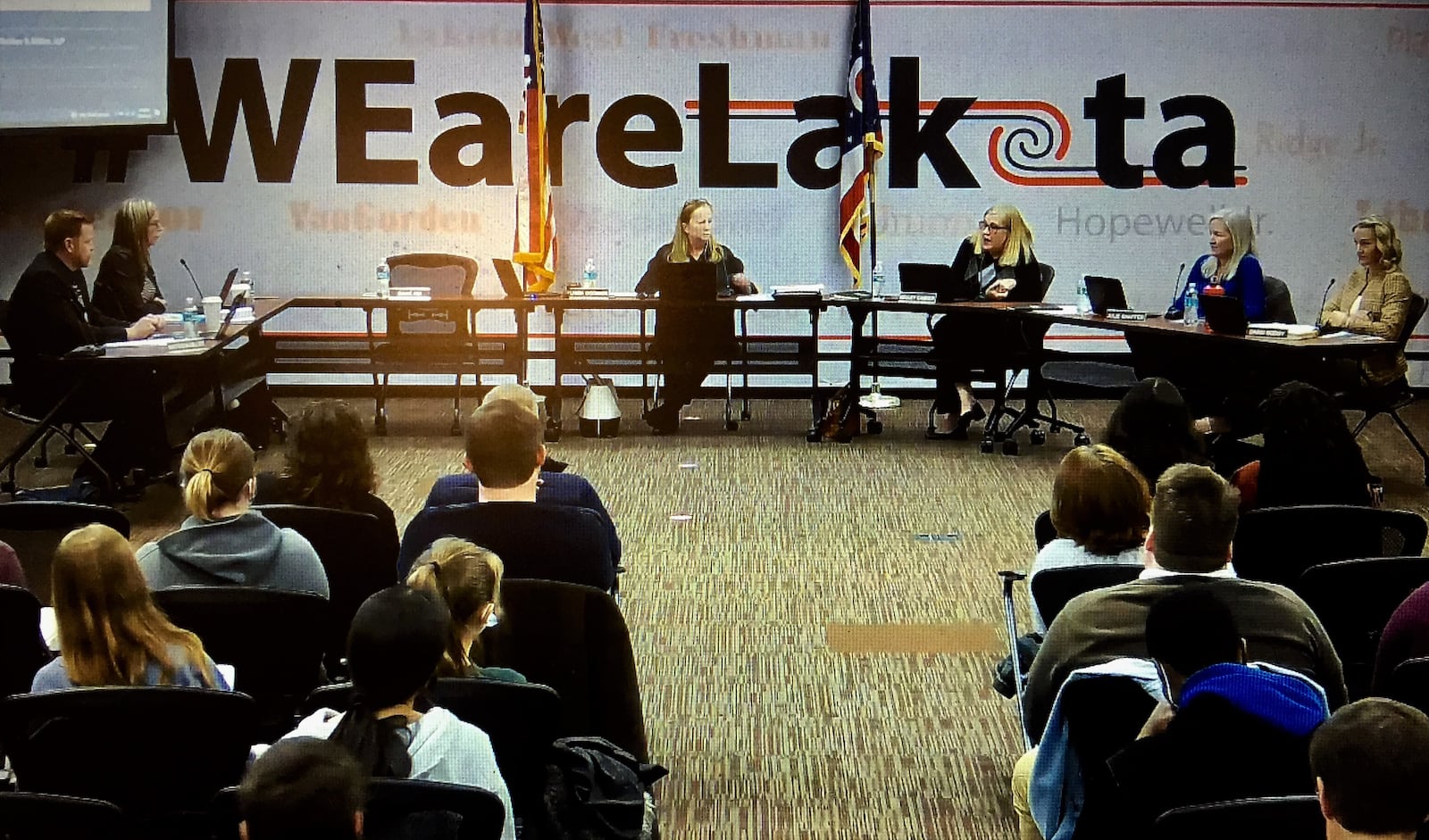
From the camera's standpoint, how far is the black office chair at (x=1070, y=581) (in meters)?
3.19

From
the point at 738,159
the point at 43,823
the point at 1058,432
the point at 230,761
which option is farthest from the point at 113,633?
the point at 738,159

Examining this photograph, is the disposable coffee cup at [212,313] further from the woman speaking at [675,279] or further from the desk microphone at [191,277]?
the woman speaking at [675,279]

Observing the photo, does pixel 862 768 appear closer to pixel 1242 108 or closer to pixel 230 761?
pixel 230 761

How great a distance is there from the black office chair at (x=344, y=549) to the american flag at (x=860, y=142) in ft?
19.7

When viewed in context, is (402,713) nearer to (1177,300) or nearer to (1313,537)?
(1313,537)

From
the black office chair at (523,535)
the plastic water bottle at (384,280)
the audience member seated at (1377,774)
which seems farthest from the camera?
the plastic water bottle at (384,280)

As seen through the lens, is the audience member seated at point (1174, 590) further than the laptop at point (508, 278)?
No

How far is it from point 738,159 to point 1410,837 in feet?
27.2

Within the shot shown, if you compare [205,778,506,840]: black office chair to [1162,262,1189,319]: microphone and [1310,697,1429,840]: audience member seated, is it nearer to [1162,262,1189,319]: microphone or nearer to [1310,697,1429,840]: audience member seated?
[1310,697,1429,840]: audience member seated

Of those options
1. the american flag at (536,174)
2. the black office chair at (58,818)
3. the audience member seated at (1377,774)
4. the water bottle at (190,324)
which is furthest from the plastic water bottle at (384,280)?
the audience member seated at (1377,774)

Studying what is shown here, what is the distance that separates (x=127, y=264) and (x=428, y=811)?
20.8 feet

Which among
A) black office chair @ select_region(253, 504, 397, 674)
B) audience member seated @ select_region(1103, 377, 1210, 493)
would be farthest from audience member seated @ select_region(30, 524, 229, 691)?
audience member seated @ select_region(1103, 377, 1210, 493)

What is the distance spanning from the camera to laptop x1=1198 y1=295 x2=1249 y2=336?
23.0 feet

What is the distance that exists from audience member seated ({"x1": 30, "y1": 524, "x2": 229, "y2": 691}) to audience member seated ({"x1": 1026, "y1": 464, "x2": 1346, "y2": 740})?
155cm
